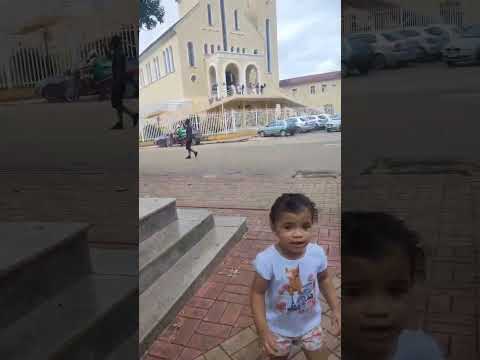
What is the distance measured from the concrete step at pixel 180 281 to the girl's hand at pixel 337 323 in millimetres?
662

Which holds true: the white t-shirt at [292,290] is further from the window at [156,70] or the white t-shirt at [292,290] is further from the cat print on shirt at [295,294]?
the window at [156,70]

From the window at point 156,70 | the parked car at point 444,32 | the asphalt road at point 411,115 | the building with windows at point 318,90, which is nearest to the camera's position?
the building with windows at point 318,90

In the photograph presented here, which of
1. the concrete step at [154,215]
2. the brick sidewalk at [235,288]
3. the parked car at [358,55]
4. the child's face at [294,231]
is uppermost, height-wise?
the parked car at [358,55]

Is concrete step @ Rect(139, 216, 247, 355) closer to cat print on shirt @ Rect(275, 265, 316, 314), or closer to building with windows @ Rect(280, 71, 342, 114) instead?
cat print on shirt @ Rect(275, 265, 316, 314)

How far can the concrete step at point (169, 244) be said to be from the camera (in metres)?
1.74

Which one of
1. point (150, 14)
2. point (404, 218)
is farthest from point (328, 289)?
point (150, 14)

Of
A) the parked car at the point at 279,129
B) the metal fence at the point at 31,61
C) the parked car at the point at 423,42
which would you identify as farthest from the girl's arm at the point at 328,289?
the metal fence at the point at 31,61

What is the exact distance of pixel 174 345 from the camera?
1417 mm

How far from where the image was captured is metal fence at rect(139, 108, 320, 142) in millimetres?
2492

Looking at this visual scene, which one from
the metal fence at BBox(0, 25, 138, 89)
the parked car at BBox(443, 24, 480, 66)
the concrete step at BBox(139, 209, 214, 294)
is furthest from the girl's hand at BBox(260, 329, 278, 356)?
the metal fence at BBox(0, 25, 138, 89)

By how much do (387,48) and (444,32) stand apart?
0.79m

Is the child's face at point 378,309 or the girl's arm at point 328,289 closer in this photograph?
the girl's arm at point 328,289

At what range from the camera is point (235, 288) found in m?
1.71

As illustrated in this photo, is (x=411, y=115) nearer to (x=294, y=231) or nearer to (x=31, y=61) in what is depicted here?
(x=294, y=231)
